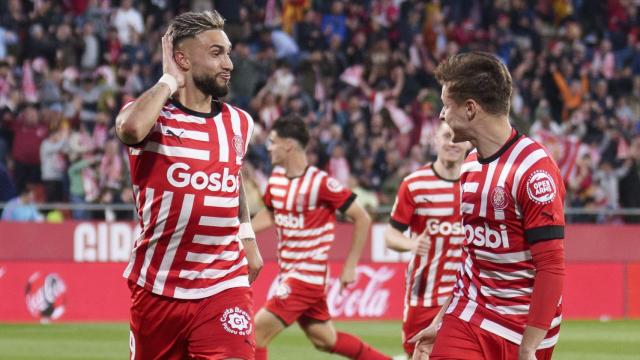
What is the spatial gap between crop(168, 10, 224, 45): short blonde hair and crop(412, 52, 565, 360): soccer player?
124cm

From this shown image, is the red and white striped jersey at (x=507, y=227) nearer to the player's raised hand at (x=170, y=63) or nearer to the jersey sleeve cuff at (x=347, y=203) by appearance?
the player's raised hand at (x=170, y=63)

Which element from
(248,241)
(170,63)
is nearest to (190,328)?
(248,241)

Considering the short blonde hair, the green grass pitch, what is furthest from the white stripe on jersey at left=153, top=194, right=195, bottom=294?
the green grass pitch

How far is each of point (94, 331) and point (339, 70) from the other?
8.04m

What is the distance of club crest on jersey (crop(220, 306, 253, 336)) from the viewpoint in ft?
19.1

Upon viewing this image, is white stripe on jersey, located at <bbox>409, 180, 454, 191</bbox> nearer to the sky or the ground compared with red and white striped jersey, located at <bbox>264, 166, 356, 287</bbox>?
nearer to the sky

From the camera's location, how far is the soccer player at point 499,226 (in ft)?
16.7

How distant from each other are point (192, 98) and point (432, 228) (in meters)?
3.56

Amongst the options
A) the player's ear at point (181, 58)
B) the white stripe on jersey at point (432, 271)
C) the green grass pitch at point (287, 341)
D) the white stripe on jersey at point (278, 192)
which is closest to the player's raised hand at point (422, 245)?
the white stripe on jersey at point (432, 271)

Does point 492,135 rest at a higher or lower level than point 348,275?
higher

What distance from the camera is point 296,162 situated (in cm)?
1079

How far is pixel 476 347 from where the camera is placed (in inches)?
214

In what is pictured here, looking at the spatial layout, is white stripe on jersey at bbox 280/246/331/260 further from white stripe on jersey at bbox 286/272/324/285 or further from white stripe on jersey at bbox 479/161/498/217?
white stripe on jersey at bbox 479/161/498/217

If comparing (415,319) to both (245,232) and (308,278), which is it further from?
(245,232)
